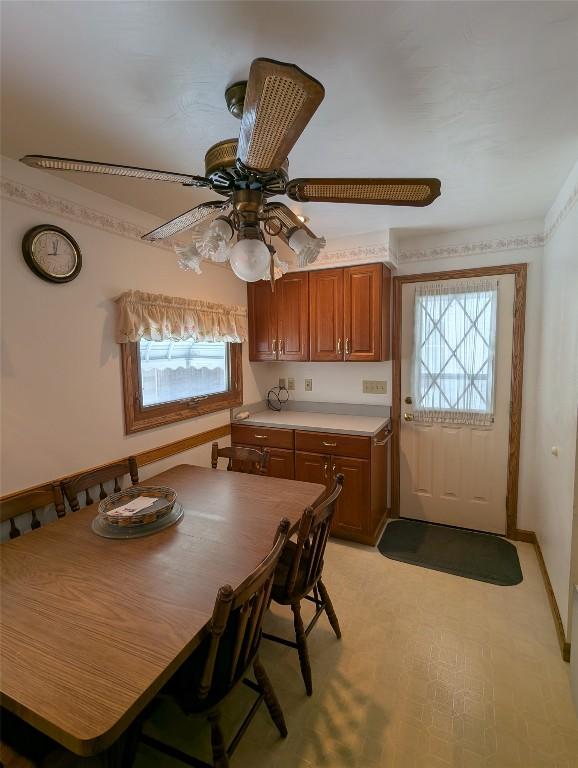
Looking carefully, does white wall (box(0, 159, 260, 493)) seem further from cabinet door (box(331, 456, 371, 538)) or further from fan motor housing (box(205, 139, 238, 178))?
cabinet door (box(331, 456, 371, 538))

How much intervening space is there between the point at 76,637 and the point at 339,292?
264 centimetres

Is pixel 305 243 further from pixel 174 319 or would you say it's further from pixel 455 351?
pixel 455 351

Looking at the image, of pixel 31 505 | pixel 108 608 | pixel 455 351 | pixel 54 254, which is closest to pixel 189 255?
pixel 54 254

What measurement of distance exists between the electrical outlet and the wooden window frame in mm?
1143

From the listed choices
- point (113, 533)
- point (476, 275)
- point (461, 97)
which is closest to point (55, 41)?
point (461, 97)

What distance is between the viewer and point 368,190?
1147 millimetres

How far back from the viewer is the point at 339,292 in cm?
297

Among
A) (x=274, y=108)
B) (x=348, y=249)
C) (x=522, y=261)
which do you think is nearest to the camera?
(x=274, y=108)

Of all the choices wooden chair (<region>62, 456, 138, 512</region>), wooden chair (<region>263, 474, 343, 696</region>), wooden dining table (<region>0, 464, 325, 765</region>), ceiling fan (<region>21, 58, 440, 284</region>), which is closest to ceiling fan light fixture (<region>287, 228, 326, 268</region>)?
ceiling fan (<region>21, 58, 440, 284</region>)

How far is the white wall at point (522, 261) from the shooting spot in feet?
8.64

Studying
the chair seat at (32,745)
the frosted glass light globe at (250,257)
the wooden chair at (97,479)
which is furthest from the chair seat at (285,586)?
the frosted glass light globe at (250,257)

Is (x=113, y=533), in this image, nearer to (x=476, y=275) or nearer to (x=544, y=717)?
(x=544, y=717)

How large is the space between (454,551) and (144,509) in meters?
2.25

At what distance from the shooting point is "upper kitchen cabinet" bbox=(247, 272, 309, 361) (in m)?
3.14
